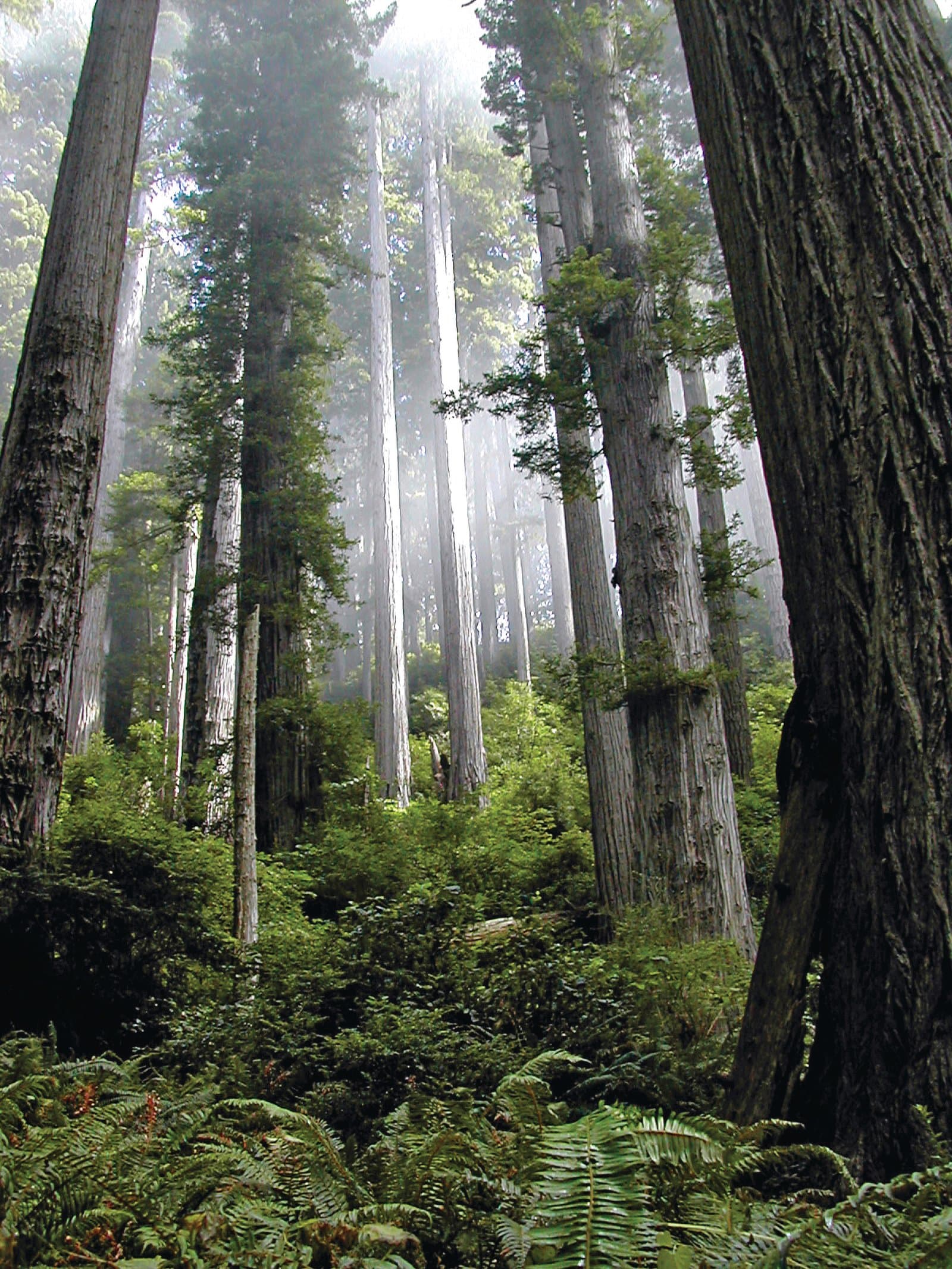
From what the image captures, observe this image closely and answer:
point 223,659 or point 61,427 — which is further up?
→ point 223,659

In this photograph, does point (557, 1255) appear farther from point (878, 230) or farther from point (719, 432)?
point (719, 432)

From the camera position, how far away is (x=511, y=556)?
32875 mm

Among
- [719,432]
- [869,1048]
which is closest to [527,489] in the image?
[719,432]

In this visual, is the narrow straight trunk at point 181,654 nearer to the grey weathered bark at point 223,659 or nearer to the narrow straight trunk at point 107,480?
the grey weathered bark at point 223,659

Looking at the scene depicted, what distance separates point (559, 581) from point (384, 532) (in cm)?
968

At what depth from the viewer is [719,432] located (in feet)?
134

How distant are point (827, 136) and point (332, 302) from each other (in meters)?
29.4

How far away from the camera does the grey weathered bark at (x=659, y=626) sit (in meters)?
5.75

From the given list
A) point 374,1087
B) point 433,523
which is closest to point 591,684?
point 374,1087

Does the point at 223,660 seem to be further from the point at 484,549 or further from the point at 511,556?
the point at 484,549

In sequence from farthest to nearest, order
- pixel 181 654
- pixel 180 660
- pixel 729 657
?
pixel 181 654
pixel 180 660
pixel 729 657

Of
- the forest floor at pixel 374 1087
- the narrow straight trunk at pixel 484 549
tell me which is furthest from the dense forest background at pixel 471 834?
the narrow straight trunk at pixel 484 549

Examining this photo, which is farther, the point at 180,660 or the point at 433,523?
the point at 433,523

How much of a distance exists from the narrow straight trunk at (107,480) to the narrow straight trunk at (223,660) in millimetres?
1840
